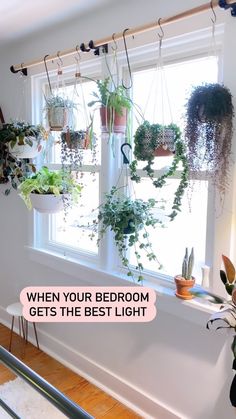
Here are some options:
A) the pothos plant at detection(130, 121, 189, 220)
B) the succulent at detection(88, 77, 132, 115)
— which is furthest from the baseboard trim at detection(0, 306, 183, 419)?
the succulent at detection(88, 77, 132, 115)

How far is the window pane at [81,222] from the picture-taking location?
2398 mm

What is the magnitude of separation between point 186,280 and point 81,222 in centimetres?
102

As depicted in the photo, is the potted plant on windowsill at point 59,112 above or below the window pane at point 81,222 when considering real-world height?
above

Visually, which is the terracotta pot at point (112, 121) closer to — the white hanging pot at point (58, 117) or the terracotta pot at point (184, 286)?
the white hanging pot at point (58, 117)

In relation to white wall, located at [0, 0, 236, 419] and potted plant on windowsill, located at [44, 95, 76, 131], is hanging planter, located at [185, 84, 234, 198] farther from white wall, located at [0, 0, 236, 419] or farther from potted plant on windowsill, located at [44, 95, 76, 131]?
potted plant on windowsill, located at [44, 95, 76, 131]

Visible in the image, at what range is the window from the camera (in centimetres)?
180

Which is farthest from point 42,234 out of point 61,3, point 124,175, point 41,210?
point 61,3

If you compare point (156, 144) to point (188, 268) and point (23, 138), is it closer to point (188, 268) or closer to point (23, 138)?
point (188, 268)

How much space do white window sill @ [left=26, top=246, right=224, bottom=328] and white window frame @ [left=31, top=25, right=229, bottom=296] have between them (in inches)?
1.2

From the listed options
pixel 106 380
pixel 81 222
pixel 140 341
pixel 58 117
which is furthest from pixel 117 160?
pixel 106 380

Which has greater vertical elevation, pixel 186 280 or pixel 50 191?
pixel 50 191

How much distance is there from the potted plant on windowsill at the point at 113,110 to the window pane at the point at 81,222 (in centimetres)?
58

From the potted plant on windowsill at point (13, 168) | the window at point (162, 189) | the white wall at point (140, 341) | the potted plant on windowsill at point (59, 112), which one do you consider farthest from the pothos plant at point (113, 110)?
the potted plant on windowsill at point (13, 168)

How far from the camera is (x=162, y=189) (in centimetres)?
201
